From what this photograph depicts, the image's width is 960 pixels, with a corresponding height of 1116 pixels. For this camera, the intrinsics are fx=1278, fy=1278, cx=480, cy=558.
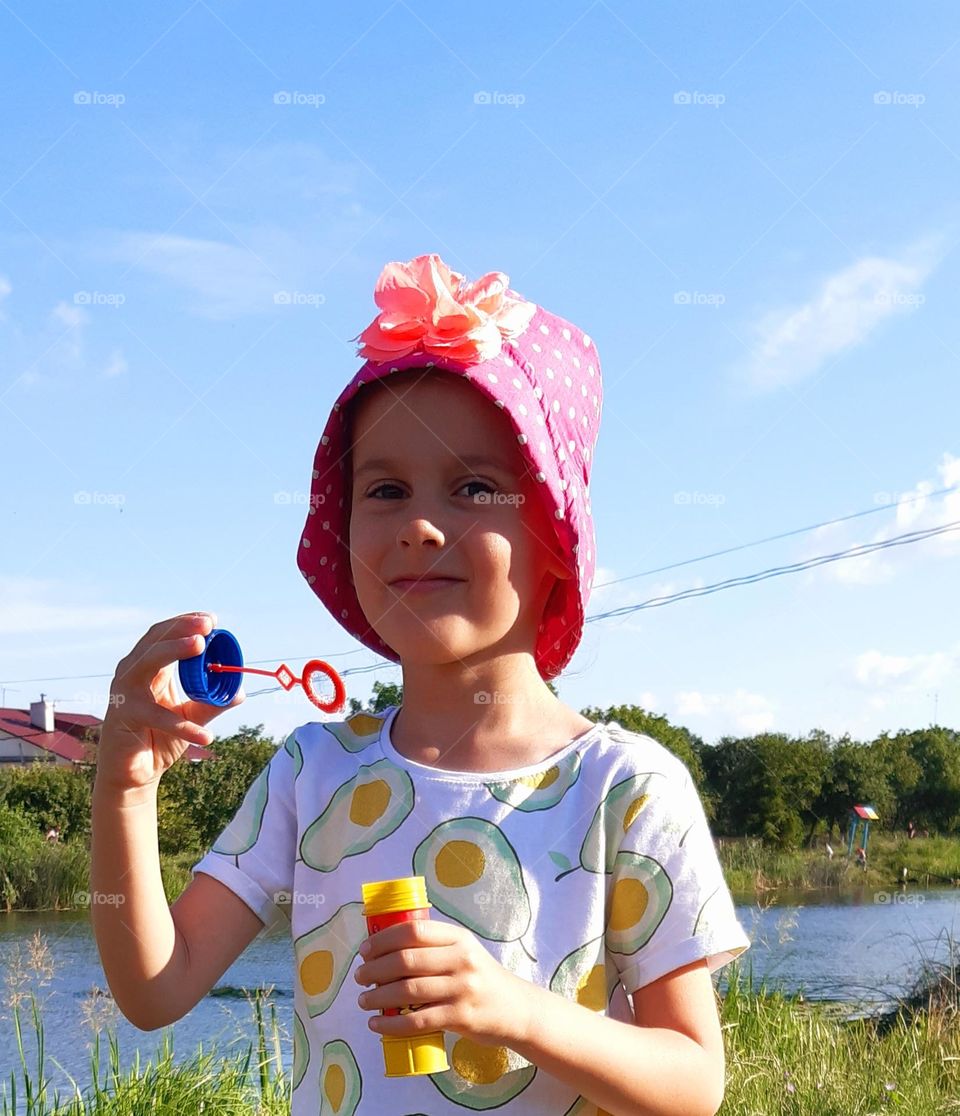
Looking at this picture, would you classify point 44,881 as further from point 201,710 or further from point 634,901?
point 634,901

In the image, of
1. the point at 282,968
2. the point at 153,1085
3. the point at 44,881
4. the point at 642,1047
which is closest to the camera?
the point at 642,1047

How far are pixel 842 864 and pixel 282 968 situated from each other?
1502 cm

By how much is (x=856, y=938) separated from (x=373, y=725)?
44.1 ft

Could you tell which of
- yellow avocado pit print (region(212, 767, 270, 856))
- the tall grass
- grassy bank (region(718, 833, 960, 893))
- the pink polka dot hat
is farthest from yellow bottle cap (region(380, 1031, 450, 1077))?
grassy bank (region(718, 833, 960, 893))

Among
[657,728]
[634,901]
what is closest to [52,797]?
[657,728]

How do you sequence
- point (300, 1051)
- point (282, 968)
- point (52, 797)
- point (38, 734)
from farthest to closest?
point (38, 734) → point (52, 797) → point (282, 968) → point (300, 1051)

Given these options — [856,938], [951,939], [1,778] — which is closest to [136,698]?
[951,939]

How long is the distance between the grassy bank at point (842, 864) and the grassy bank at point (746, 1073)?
12.1 m

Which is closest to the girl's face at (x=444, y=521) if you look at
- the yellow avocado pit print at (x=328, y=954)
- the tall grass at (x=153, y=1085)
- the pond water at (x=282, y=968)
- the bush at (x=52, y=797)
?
the yellow avocado pit print at (x=328, y=954)

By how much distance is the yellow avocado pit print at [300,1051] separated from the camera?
1.63 meters

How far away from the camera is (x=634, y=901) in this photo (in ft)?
5.13

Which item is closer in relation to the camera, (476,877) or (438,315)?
(476,877)

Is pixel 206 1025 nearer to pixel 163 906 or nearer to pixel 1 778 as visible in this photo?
pixel 163 906

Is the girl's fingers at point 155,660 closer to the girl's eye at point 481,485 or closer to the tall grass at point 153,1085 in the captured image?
the girl's eye at point 481,485
